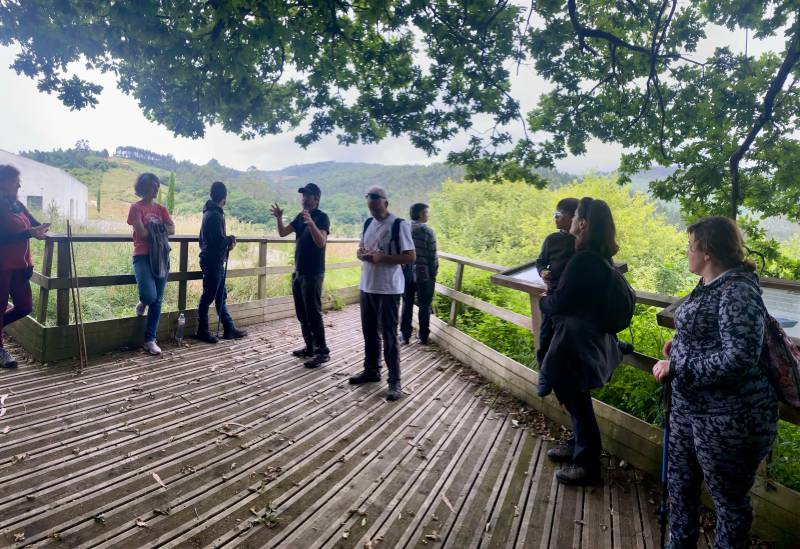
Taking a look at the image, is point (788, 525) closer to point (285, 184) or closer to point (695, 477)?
point (695, 477)

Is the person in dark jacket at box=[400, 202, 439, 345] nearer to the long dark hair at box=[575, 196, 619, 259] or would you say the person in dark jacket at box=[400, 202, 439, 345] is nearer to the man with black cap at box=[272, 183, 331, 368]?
the man with black cap at box=[272, 183, 331, 368]

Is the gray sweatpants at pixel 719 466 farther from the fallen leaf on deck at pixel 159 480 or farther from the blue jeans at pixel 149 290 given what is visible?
the blue jeans at pixel 149 290

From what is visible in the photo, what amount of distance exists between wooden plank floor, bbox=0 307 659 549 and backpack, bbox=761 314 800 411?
3.68ft

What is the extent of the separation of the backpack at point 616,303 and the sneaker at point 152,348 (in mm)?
4274

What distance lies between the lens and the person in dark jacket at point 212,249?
16.1 ft

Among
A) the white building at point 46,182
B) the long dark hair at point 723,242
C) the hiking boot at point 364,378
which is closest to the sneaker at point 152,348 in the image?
the hiking boot at point 364,378

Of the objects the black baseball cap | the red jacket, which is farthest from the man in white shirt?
the red jacket

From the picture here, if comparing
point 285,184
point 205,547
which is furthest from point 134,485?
point 285,184

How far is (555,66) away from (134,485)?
18.3ft

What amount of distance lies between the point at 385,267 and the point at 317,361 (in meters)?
1.44

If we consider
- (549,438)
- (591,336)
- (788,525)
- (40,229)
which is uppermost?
(40,229)

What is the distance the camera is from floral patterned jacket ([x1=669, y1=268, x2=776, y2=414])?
1.55 meters

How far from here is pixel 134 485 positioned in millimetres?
2359

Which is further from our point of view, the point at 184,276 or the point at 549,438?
the point at 184,276
